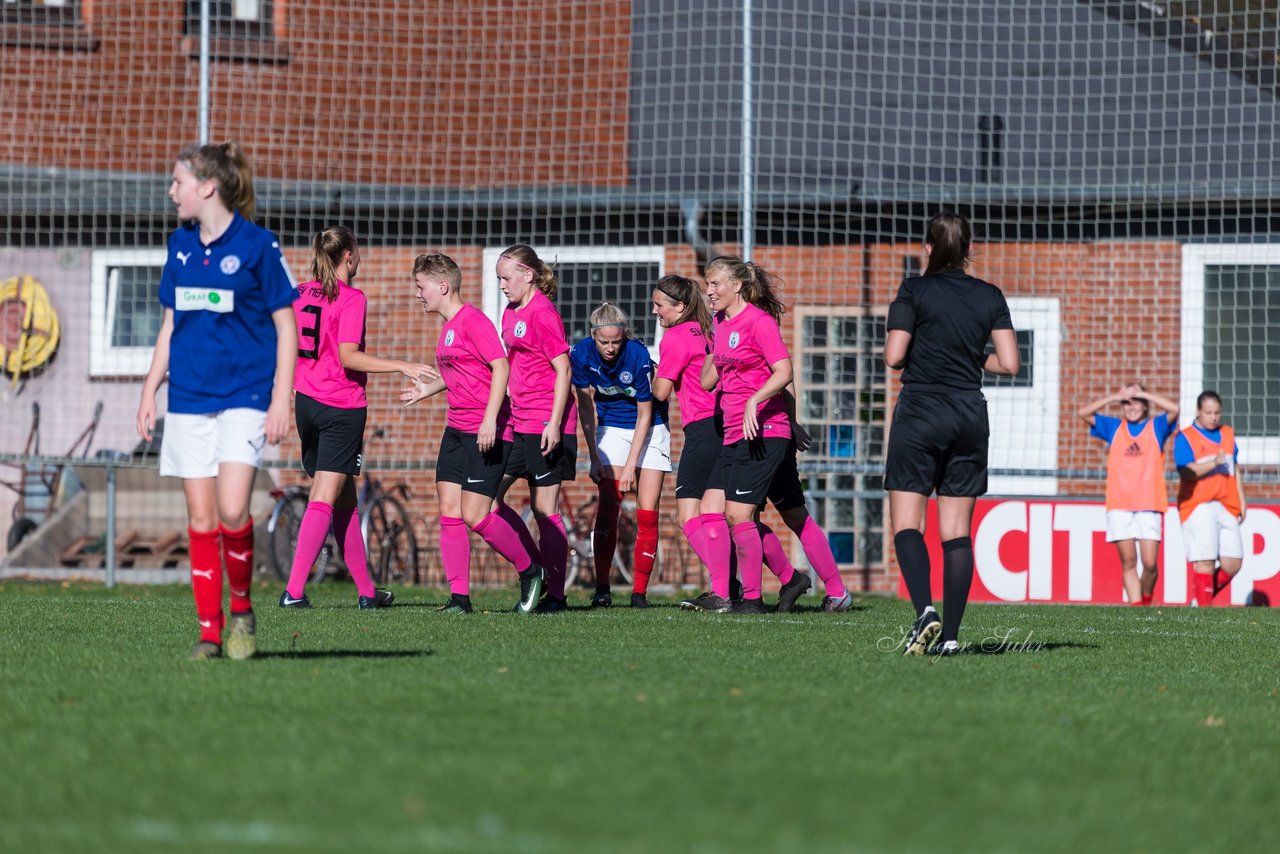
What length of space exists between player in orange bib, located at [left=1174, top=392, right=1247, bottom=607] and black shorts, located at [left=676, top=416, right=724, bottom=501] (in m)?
5.53

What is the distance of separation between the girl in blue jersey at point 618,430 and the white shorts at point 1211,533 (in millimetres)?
5415

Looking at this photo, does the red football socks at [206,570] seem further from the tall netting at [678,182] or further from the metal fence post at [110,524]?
the tall netting at [678,182]

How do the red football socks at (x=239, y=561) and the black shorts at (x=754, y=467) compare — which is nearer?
the red football socks at (x=239, y=561)

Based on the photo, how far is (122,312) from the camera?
18188mm

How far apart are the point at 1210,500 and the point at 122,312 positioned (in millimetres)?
10442

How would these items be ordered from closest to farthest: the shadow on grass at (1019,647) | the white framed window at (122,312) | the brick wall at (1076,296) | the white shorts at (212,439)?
the white shorts at (212,439)
the shadow on grass at (1019,647)
the brick wall at (1076,296)
the white framed window at (122,312)

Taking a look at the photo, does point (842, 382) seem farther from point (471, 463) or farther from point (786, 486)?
point (471, 463)

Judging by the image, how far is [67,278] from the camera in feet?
60.1

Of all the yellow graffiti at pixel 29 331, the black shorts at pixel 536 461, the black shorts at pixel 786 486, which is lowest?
the black shorts at pixel 786 486

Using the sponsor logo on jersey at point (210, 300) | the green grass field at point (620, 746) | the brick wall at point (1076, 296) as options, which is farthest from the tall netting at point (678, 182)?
the sponsor logo on jersey at point (210, 300)

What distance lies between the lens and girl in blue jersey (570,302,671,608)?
10.8 m

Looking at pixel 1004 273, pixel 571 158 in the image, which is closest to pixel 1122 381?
pixel 1004 273

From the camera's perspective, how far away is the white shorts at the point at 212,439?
6262 mm

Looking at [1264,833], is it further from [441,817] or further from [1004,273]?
[1004,273]
